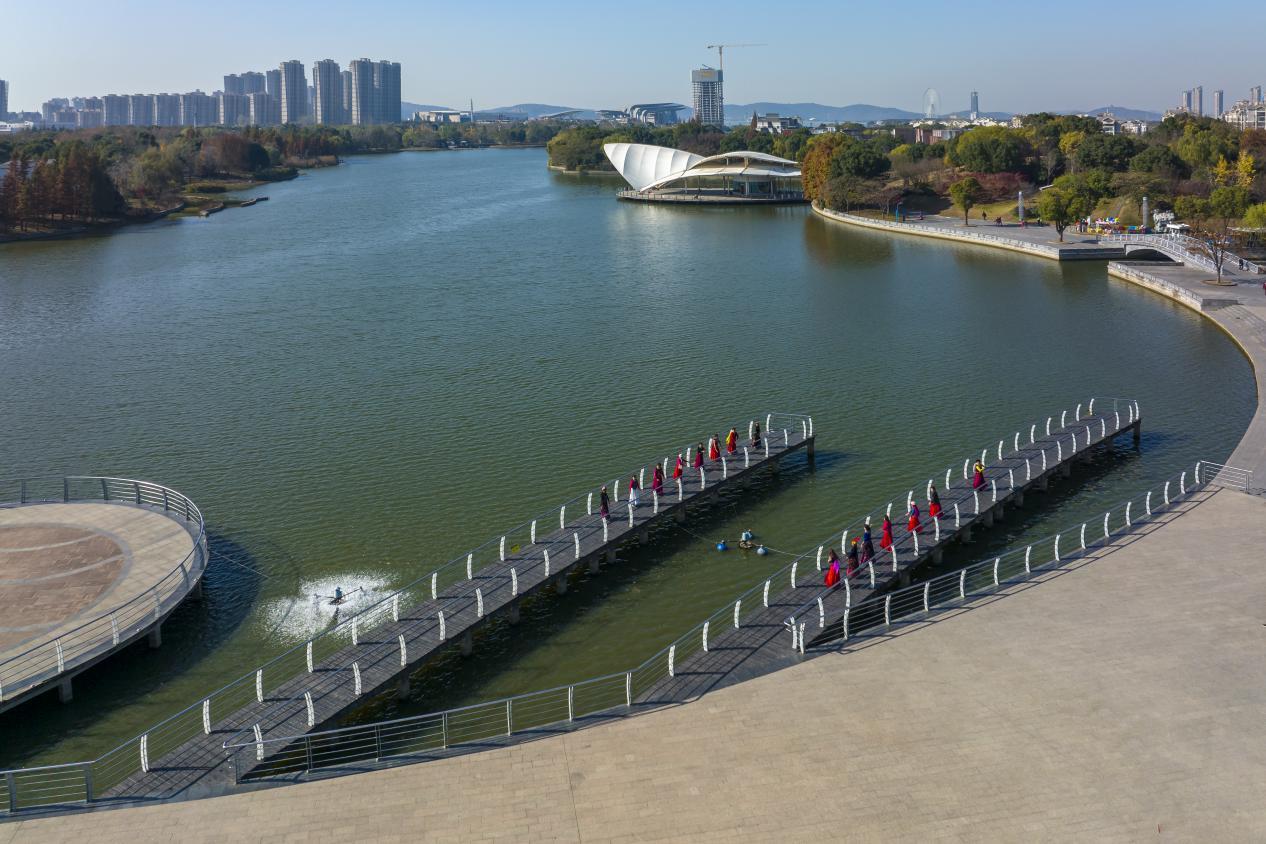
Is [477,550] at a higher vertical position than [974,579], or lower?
higher

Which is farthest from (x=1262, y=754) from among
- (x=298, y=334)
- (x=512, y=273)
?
(x=512, y=273)

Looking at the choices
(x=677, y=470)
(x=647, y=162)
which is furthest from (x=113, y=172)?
(x=677, y=470)

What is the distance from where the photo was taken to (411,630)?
58.0 feet

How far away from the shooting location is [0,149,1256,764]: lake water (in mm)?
19547

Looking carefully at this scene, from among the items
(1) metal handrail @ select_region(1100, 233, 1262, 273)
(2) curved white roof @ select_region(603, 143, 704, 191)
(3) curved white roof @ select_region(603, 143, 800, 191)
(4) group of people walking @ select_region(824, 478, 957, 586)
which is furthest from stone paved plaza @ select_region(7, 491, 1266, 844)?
(2) curved white roof @ select_region(603, 143, 704, 191)

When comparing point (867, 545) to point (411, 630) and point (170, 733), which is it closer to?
point (411, 630)

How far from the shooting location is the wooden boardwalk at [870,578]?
52.2 ft

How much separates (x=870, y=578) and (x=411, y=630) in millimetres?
7870

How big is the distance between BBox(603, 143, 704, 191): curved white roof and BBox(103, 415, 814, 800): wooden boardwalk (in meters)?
80.5

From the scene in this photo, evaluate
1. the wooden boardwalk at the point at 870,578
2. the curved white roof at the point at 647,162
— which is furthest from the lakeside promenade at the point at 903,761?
the curved white roof at the point at 647,162

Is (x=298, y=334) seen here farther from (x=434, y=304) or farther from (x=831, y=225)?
(x=831, y=225)

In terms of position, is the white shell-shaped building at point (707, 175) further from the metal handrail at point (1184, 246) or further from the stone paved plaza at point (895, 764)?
the stone paved plaza at point (895, 764)

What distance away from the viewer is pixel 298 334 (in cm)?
4294

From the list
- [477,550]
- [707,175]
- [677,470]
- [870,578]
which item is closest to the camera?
[870,578]
